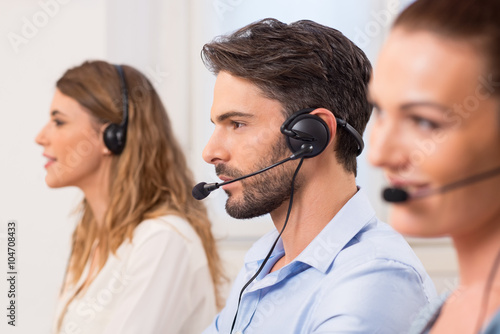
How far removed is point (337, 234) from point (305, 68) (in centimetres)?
31

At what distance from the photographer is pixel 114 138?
1798 mm

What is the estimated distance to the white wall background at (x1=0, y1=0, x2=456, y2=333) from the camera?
92.6 inches

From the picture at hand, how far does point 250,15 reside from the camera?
7.68 ft

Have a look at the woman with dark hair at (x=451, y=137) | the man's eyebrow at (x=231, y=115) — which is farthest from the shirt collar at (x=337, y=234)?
the woman with dark hair at (x=451, y=137)

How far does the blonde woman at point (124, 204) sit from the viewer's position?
Answer: 1.60m

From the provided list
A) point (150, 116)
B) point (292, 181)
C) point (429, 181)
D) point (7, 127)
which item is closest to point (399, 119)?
point (429, 181)

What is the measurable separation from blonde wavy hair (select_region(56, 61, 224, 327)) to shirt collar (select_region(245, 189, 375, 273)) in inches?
29.6

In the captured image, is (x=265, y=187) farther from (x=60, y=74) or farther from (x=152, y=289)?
(x=60, y=74)

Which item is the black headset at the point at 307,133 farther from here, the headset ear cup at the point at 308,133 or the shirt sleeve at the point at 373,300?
the shirt sleeve at the point at 373,300

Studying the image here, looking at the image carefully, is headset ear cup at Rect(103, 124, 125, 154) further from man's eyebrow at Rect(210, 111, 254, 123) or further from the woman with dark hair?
the woman with dark hair

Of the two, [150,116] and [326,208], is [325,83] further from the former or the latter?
[150,116]

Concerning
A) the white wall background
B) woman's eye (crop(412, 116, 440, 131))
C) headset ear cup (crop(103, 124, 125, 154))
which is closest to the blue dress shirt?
woman's eye (crop(412, 116, 440, 131))

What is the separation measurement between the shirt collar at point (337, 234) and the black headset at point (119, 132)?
0.95 meters

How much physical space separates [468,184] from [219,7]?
196cm
